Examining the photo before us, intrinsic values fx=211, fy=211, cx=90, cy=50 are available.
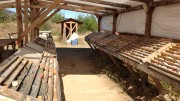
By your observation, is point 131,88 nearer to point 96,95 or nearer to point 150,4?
point 96,95

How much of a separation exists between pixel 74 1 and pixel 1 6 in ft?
14.1

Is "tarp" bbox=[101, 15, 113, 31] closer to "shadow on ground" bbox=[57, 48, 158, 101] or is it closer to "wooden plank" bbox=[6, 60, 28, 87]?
"shadow on ground" bbox=[57, 48, 158, 101]

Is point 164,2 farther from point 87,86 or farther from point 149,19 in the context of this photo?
point 87,86

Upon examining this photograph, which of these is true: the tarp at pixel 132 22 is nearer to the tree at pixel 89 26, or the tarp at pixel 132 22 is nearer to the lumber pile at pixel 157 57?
the lumber pile at pixel 157 57

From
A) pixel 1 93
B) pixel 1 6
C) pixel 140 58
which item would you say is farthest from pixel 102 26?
pixel 1 93

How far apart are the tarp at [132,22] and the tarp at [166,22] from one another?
0.99 m

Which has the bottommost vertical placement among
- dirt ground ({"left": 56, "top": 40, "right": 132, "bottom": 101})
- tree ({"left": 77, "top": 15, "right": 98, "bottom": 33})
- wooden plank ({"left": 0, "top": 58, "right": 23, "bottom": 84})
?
dirt ground ({"left": 56, "top": 40, "right": 132, "bottom": 101})

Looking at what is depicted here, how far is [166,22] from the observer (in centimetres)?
792

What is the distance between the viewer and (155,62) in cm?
622

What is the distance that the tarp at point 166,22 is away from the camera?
7.25 m

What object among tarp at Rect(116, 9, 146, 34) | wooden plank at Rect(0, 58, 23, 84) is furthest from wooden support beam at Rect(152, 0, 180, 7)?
wooden plank at Rect(0, 58, 23, 84)

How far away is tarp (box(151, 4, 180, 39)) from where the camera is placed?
7250 mm

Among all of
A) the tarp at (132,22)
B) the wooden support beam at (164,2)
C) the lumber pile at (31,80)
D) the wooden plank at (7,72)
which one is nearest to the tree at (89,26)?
the tarp at (132,22)

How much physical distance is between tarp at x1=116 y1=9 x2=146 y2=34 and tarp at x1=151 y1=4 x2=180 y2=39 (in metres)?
0.99
